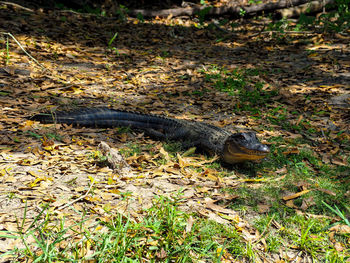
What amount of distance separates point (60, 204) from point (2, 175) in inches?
32.6

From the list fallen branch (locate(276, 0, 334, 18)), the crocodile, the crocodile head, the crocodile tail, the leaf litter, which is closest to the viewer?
the leaf litter

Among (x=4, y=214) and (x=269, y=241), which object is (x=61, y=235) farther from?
(x=269, y=241)

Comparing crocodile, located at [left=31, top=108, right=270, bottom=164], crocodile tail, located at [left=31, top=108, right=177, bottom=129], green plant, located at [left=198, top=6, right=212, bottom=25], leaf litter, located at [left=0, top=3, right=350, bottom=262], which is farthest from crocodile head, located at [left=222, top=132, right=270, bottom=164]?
green plant, located at [left=198, top=6, right=212, bottom=25]

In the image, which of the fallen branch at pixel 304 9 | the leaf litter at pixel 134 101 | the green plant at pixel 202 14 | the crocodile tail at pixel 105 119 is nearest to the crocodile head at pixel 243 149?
the leaf litter at pixel 134 101

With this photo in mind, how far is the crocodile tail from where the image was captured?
4.41m

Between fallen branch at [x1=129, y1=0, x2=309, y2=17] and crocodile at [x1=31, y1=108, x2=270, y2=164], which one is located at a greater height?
fallen branch at [x1=129, y1=0, x2=309, y2=17]

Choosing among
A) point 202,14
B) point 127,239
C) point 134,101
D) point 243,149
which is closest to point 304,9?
point 202,14

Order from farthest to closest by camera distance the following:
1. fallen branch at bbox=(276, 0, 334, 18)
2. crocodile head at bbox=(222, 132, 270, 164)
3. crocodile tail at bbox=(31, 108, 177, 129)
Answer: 1. fallen branch at bbox=(276, 0, 334, 18)
2. crocodile tail at bbox=(31, 108, 177, 129)
3. crocodile head at bbox=(222, 132, 270, 164)

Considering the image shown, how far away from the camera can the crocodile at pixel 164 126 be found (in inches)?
154

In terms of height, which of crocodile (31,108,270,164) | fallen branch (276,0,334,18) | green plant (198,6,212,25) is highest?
fallen branch (276,0,334,18)

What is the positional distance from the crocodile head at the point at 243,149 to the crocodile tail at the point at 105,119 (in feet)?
3.90

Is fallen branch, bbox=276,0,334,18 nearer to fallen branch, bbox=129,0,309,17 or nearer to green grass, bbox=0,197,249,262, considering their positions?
fallen branch, bbox=129,0,309,17

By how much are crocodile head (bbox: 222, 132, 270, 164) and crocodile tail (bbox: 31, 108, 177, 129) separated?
1.19 m

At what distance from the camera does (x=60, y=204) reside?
2605 millimetres
